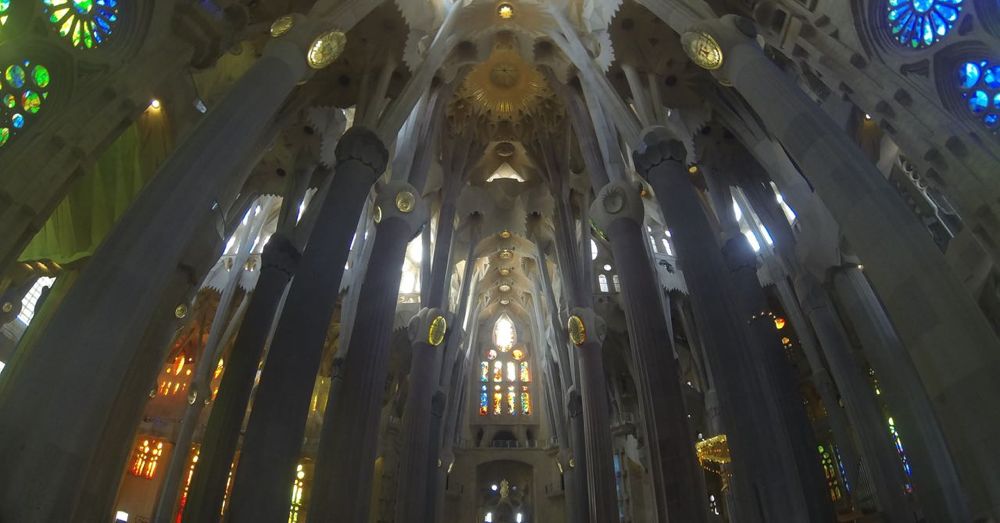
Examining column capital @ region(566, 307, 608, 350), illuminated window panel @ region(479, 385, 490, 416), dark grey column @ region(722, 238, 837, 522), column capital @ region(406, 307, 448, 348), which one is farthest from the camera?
illuminated window panel @ region(479, 385, 490, 416)

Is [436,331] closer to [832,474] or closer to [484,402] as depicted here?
[832,474]

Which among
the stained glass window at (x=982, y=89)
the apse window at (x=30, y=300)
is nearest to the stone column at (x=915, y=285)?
the stained glass window at (x=982, y=89)

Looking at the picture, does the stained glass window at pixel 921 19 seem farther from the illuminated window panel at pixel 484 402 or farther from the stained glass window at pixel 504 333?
the stained glass window at pixel 504 333

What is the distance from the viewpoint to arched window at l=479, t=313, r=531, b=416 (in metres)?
30.1

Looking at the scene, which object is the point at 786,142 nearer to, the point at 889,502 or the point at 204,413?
the point at 889,502

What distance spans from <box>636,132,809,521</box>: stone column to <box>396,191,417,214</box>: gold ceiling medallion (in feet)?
17.6

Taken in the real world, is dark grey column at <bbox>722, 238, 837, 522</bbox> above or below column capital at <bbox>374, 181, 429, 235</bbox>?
below

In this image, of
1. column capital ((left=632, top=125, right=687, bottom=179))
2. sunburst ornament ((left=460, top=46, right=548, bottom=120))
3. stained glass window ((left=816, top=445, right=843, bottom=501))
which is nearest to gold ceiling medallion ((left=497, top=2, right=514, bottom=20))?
sunburst ornament ((left=460, top=46, right=548, bottom=120))

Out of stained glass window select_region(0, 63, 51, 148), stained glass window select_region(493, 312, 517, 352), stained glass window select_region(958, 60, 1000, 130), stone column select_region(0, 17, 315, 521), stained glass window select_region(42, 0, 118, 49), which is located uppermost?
stained glass window select_region(493, 312, 517, 352)

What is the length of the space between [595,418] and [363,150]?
9.74 meters

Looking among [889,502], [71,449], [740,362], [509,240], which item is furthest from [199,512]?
[509,240]

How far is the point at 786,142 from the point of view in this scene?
699cm

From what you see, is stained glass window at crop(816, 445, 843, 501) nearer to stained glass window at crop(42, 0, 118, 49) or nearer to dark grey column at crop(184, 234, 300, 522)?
dark grey column at crop(184, 234, 300, 522)

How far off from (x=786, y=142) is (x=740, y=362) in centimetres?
354
